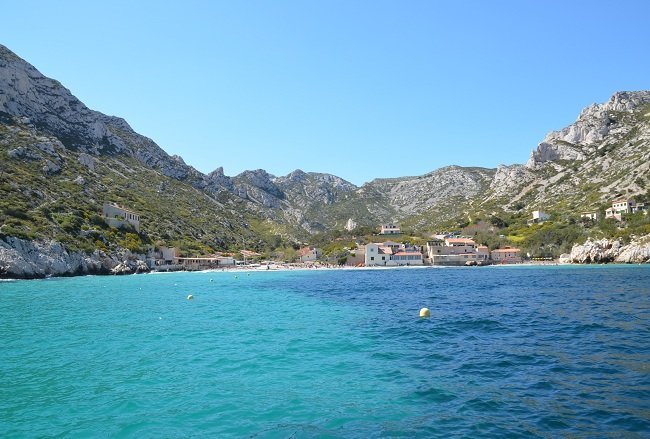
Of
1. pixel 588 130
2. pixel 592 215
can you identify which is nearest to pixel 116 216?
pixel 592 215

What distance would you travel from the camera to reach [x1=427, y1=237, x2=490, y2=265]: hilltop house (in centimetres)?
11712

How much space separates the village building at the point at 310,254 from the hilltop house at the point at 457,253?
3445 cm

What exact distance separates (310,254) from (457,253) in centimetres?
4377

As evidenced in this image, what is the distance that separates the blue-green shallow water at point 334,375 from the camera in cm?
925

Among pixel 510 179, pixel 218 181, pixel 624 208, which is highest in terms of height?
pixel 218 181

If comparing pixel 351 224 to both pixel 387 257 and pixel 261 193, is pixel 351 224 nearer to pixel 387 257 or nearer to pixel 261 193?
pixel 261 193

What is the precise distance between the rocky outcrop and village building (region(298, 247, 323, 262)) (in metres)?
69.5

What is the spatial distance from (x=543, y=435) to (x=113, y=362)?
45.0 feet

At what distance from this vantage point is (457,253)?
120125 millimetres

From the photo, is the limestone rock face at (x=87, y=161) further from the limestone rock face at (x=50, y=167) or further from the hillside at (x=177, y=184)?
the limestone rock face at (x=50, y=167)

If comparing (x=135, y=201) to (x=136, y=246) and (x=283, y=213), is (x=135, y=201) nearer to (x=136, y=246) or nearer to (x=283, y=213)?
(x=136, y=246)

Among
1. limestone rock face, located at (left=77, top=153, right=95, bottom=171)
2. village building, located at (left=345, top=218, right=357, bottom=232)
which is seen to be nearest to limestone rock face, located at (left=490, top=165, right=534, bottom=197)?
village building, located at (left=345, top=218, right=357, bottom=232)

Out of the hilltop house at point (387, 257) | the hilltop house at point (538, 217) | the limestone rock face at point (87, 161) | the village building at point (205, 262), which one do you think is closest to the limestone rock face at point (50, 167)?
the limestone rock face at point (87, 161)

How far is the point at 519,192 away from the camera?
6663 inches
